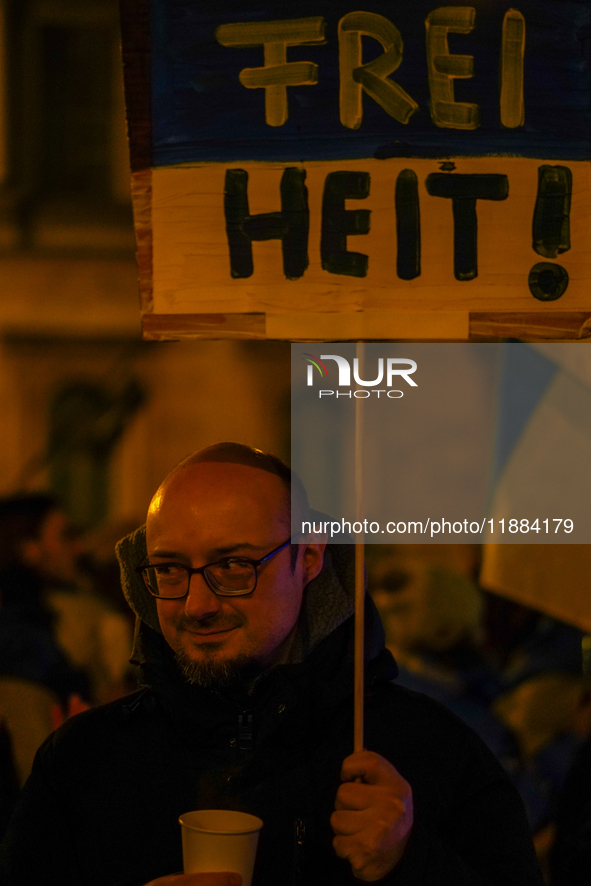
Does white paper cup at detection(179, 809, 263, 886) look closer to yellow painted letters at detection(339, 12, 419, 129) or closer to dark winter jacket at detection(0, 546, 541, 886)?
dark winter jacket at detection(0, 546, 541, 886)

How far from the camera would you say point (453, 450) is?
415 centimetres

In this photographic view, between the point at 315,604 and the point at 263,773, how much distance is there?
1.01 feet

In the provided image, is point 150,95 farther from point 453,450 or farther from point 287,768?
point 453,450

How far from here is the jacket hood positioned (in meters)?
1.85

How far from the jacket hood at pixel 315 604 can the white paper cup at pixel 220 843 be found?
396 millimetres

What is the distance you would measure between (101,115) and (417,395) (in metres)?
3.83

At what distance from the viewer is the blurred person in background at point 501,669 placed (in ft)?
11.6

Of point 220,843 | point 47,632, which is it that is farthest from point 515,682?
point 220,843

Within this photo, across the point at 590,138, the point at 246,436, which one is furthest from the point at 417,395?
the point at 590,138

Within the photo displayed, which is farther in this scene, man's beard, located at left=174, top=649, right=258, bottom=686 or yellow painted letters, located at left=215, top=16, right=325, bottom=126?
yellow painted letters, located at left=215, top=16, right=325, bottom=126

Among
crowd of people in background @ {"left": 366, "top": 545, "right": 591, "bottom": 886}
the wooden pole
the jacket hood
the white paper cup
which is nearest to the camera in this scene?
the white paper cup

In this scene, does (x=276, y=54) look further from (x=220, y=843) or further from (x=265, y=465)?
(x=220, y=843)

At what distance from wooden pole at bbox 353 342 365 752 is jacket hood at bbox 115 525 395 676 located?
0.43 feet

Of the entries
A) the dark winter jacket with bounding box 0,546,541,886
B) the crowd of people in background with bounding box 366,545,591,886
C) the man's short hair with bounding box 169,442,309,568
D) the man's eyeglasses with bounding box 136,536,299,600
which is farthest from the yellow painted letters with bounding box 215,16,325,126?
the crowd of people in background with bounding box 366,545,591,886
